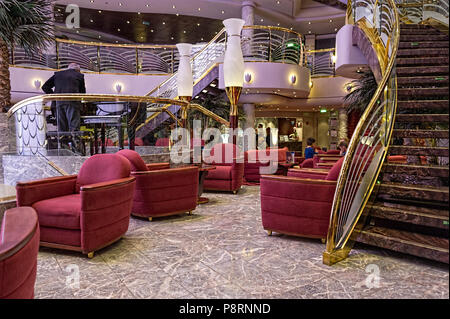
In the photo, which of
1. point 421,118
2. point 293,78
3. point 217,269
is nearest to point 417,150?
point 421,118

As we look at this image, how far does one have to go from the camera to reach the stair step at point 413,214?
0.97 metres

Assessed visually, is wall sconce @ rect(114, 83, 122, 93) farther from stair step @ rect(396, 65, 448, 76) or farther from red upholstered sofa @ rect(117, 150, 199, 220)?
stair step @ rect(396, 65, 448, 76)

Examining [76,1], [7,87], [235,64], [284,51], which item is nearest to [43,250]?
[235,64]

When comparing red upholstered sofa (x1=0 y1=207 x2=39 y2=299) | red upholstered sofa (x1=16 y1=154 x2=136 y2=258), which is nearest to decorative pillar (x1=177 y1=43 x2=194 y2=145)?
red upholstered sofa (x1=16 y1=154 x2=136 y2=258)

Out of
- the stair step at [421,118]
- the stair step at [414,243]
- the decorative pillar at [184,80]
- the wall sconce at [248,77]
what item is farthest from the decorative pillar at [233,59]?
the wall sconce at [248,77]

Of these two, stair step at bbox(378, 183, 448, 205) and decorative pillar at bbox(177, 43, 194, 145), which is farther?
decorative pillar at bbox(177, 43, 194, 145)

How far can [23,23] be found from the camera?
18.7 ft

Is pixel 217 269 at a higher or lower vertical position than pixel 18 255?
lower

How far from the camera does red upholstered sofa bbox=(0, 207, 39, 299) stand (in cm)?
128

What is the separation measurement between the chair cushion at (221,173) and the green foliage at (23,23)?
3791 mm

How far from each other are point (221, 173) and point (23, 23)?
166 inches

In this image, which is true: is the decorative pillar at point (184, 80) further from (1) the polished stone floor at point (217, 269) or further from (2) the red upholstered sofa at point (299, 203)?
(2) the red upholstered sofa at point (299, 203)

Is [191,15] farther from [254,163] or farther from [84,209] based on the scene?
[84,209]

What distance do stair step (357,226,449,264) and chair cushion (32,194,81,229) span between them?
7.63ft
